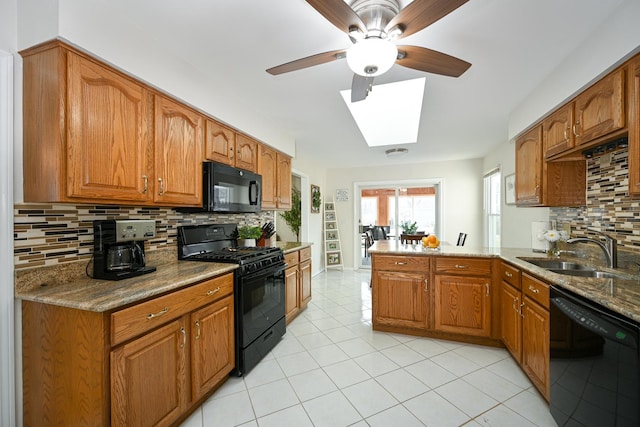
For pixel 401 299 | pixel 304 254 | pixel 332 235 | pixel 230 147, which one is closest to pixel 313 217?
pixel 332 235

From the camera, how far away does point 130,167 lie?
1602 mm

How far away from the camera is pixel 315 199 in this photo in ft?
18.0

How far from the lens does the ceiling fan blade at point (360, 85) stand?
1.61 m

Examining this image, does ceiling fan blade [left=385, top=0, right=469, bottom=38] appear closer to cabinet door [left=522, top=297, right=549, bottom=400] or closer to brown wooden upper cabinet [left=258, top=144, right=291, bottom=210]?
cabinet door [left=522, top=297, right=549, bottom=400]

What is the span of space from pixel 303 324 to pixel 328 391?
1175 mm

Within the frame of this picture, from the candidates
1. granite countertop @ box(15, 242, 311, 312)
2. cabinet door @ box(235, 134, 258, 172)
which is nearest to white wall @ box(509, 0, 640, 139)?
cabinet door @ box(235, 134, 258, 172)

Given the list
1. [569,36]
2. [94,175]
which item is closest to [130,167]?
[94,175]

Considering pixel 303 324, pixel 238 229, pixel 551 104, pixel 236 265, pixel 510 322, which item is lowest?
pixel 303 324

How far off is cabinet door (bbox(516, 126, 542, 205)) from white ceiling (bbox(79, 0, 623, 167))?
1.24 feet

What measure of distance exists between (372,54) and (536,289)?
181 cm

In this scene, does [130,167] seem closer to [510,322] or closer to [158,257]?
[158,257]

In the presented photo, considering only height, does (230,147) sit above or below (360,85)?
below

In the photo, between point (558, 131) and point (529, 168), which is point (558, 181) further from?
point (558, 131)

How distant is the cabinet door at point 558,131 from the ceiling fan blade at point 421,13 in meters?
1.50
